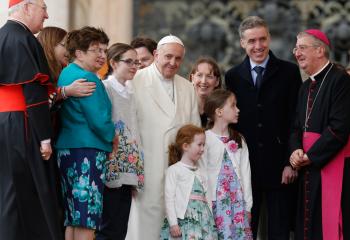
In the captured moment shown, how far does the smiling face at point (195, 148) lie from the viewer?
7.56 metres

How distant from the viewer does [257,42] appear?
7.96 m

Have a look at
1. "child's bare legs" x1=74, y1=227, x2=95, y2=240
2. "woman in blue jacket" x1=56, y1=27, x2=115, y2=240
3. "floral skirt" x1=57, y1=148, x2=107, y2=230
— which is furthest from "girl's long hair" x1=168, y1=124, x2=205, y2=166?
"child's bare legs" x1=74, y1=227, x2=95, y2=240

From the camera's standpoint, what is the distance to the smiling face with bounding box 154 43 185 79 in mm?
7742

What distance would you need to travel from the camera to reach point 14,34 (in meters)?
6.66

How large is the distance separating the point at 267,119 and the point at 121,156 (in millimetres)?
1286

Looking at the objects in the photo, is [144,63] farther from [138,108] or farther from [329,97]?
[329,97]

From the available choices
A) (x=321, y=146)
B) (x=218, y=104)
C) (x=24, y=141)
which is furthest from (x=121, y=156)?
(x=321, y=146)

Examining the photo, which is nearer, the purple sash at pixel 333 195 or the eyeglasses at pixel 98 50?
the eyeglasses at pixel 98 50

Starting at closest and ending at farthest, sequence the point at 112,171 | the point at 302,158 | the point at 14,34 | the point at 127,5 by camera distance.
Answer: the point at 14,34 < the point at 112,171 < the point at 302,158 < the point at 127,5

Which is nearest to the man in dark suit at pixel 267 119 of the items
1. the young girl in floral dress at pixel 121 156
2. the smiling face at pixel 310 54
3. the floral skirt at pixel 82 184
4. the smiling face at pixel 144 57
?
the smiling face at pixel 310 54

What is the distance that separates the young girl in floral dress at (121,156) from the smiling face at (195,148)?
1.26 feet

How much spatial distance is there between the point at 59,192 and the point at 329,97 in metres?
2.04

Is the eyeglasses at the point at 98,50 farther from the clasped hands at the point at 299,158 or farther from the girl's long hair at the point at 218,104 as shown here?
the clasped hands at the point at 299,158

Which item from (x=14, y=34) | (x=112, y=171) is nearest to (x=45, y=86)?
(x=14, y=34)
